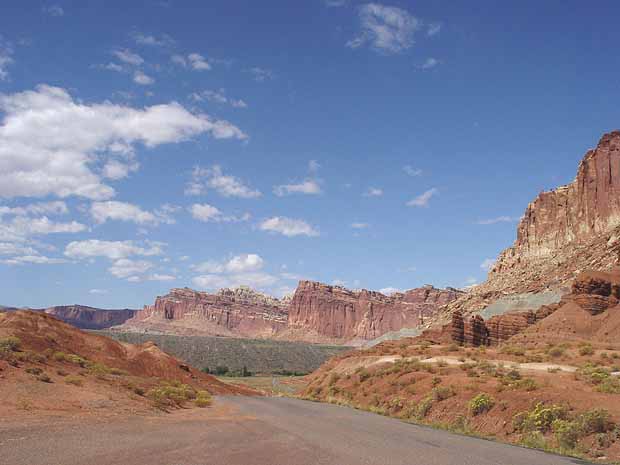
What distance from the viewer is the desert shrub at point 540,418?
15328 millimetres

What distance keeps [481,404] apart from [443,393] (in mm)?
3504

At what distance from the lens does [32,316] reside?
48.7 m

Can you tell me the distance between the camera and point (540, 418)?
1557 centimetres

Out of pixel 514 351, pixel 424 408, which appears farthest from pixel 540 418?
pixel 514 351

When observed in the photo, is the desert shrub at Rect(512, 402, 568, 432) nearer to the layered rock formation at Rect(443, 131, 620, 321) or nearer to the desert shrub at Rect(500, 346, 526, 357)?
the desert shrub at Rect(500, 346, 526, 357)

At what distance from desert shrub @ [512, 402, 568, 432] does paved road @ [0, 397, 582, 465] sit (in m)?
2.65

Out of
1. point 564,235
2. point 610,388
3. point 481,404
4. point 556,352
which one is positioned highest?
point 564,235

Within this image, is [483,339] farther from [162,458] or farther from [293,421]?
[162,458]

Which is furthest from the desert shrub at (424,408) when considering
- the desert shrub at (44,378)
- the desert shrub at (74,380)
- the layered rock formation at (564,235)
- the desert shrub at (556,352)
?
the layered rock formation at (564,235)

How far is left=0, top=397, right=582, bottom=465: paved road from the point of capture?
9789 mm

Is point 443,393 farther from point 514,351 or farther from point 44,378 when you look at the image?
point 514,351

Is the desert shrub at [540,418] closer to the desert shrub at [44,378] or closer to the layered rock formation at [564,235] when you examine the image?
the desert shrub at [44,378]

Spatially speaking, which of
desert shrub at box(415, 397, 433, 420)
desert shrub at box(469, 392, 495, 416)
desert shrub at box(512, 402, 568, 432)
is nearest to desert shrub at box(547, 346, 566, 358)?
desert shrub at box(415, 397, 433, 420)

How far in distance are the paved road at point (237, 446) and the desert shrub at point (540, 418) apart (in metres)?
2.65
